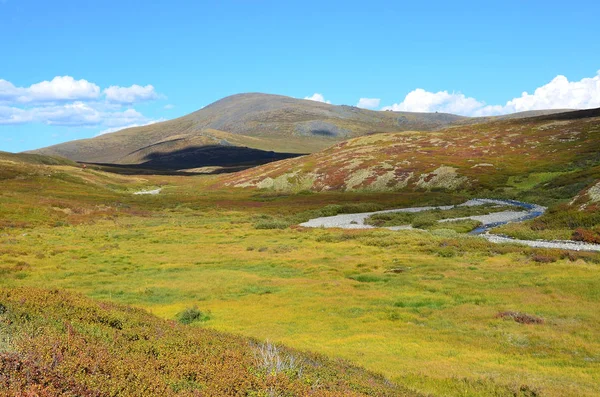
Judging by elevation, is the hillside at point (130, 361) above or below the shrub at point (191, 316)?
above

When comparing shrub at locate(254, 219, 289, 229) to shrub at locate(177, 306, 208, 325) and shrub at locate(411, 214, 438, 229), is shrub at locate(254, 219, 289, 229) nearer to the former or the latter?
shrub at locate(411, 214, 438, 229)

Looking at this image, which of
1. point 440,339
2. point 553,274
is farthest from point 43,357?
point 553,274

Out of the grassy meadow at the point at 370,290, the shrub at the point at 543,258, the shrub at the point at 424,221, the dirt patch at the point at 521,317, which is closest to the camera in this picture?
the grassy meadow at the point at 370,290

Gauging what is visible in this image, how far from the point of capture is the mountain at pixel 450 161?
106 m

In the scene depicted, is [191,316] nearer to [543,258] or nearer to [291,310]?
[291,310]

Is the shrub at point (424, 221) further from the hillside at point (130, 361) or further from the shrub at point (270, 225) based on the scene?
the hillside at point (130, 361)

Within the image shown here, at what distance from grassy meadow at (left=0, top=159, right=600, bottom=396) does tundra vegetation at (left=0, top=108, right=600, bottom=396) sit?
0.12 metres

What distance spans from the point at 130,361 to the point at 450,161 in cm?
12311

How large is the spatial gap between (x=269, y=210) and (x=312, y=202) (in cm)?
1206

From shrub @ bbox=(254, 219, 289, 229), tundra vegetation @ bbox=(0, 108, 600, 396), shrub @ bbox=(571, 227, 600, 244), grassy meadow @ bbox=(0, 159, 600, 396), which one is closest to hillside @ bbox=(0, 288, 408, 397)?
tundra vegetation @ bbox=(0, 108, 600, 396)

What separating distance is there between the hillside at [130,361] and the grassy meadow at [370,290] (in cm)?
488

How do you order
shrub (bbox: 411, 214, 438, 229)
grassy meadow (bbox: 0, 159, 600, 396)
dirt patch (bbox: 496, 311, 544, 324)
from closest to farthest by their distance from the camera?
grassy meadow (bbox: 0, 159, 600, 396)
dirt patch (bbox: 496, 311, 544, 324)
shrub (bbox: 411, 214, 438, 229)

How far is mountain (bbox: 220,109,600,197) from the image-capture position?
105750 mm

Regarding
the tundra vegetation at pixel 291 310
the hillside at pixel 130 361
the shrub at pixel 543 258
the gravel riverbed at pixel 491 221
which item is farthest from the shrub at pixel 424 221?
the hillside at pixel 130 361
